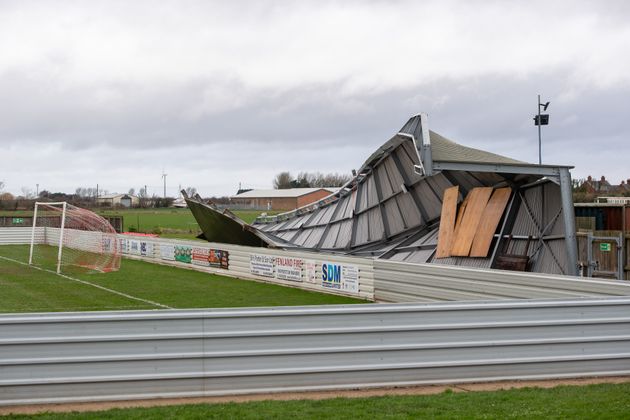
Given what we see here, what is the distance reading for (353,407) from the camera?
6.79 meters

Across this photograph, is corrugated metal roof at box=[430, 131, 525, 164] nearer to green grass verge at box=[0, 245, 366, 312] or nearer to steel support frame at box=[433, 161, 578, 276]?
steel support frame at box=[433, 161, 578, 276]

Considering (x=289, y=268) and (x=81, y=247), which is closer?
(x=289, y=268)

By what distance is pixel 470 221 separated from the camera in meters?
23.0

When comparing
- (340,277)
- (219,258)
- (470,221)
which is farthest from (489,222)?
(219,258)

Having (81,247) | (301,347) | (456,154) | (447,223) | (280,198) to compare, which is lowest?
(301,347)

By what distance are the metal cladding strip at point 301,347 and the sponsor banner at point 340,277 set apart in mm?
10522

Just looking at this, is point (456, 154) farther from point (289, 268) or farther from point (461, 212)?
point (289, 268)

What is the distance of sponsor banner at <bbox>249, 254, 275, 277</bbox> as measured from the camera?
74.2 feet

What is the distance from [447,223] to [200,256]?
995cm

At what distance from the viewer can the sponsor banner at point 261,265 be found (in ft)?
74.2

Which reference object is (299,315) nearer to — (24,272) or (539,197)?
(539,197)

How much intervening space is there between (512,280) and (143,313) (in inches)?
310

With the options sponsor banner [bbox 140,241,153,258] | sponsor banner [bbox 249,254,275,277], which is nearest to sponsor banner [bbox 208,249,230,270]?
sponsor banner [bbox 249,254,275,277]

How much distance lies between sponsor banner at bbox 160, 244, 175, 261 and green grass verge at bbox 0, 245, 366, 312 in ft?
8.51
